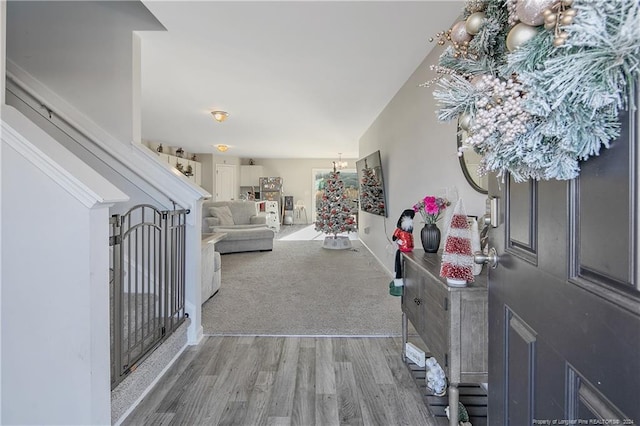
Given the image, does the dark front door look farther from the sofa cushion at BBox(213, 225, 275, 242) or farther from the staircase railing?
the sofa cushion at BBox(213, 225, 275, 242)

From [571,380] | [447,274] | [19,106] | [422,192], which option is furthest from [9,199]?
[422,192]

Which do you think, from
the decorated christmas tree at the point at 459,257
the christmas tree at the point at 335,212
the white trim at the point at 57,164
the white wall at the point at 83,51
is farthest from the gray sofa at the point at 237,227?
the decorated christmas tree at the point at 459,257

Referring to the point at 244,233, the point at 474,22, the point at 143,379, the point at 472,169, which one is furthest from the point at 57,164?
the point at 244,233

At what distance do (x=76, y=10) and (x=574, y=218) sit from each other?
11.2 feet

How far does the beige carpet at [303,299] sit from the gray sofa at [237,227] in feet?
1.60

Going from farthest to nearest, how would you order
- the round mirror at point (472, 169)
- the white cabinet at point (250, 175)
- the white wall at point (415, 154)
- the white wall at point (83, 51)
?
the white cabinet at point (250, 175) → the white wall at point (83, 51) → the white wall at point (415, 154) → the round mirror at point (472, 169)

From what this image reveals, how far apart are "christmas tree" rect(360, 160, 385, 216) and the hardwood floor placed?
2769 millimetres

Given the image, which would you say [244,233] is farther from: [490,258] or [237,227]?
[490,258]

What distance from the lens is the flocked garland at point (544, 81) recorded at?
1.64ft

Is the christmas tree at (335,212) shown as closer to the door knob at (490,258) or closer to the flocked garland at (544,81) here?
the door knob at (490,258)

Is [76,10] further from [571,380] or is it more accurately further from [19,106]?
[571,380]

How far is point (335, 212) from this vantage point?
6805mm

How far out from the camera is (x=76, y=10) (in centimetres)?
250

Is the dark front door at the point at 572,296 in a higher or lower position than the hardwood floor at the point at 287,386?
higher
